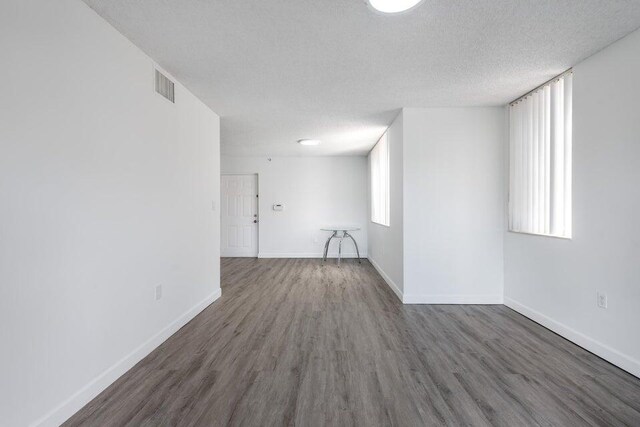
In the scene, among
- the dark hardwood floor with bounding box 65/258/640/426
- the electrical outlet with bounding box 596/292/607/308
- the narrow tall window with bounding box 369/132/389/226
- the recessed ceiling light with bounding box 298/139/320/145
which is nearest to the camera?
the dark hardwood floor with bounding box 65/258/640/426

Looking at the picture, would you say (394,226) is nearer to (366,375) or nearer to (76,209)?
(366,375)

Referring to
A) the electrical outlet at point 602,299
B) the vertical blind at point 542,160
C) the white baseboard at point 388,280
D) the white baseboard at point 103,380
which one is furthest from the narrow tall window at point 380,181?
the white baseboard at point 103,380

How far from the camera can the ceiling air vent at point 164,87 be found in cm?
257

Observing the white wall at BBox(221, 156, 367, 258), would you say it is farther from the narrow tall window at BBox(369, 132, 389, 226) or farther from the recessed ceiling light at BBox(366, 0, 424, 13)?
the recessed ceiling light at BBox(366, 0, 424, 13)

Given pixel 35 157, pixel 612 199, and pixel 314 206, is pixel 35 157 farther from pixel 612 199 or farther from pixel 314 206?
pixel 314 206

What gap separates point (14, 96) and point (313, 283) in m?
3.83

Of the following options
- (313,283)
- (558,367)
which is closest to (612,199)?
(558,367)

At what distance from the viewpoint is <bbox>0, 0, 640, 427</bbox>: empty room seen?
1.59m

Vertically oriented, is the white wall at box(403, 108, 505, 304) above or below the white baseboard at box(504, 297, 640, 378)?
above

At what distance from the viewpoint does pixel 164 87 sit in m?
2.65

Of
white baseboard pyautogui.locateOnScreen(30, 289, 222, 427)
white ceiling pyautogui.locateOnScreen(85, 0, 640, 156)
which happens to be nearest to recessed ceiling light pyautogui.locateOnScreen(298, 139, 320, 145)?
white ceiling pyautogui.locateOnScreen(85, 0, 640, 156)

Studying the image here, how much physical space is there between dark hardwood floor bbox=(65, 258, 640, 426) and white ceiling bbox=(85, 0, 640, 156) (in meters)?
2.31

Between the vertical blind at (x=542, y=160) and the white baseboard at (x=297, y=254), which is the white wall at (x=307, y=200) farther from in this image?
the vertical blind at (x=542, y=160)

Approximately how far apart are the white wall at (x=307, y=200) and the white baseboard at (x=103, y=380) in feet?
13.4
